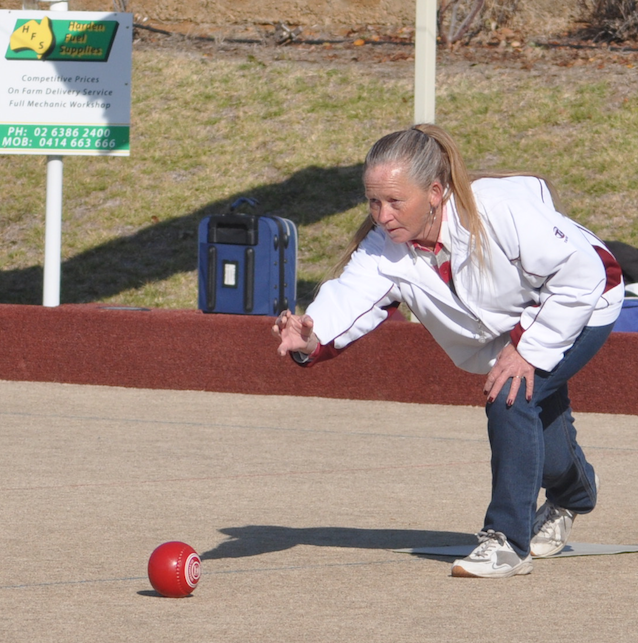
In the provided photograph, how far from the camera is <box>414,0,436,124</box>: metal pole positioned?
32.6ft

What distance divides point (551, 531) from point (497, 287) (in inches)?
42.3

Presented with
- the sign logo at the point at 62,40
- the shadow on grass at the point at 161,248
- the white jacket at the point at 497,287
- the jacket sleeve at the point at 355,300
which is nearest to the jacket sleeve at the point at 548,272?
the white jacket at the point at 497,287

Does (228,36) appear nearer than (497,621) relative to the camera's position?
No

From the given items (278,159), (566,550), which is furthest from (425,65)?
(566,550)

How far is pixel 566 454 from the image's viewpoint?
432 cm

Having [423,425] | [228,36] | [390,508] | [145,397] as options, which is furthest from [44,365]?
[228,36]

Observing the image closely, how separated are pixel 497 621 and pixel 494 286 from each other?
39.0 inches

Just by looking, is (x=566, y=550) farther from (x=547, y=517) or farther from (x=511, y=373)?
(x=511, y=373)

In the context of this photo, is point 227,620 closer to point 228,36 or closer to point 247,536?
point 247,536

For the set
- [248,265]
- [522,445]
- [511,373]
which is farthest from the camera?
[248,265]

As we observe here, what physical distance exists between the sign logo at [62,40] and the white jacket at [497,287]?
6.33m

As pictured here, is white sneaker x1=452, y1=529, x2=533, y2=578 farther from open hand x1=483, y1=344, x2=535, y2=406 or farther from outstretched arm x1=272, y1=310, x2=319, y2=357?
outstretched arm x1=272, y1=310, x2=319, y2=357

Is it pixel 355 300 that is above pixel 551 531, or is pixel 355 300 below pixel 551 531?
above

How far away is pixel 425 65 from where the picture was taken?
395 inches
